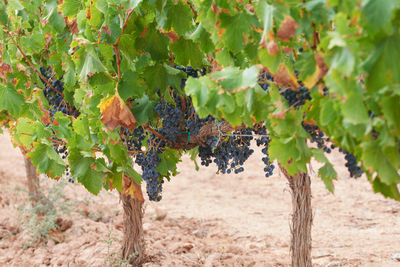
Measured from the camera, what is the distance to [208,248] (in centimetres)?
539

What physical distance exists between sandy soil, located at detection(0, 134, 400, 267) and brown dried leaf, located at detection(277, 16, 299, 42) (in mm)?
1921

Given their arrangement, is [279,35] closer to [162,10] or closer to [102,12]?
[162,10]

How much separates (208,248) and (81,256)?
1.50m

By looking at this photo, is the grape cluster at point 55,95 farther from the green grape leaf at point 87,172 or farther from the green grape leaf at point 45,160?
the green grape leaf at point 87,172

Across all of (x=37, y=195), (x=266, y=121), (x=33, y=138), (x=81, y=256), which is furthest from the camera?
(x=37, y=195)

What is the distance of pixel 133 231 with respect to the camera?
4.44 m

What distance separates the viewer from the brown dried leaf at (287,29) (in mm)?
1435

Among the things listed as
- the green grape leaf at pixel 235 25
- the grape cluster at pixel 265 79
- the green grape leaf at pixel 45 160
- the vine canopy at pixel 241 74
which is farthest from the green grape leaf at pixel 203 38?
the green grape leaf at pixel 45 160

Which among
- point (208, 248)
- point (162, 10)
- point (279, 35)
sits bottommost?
point (208, 248)

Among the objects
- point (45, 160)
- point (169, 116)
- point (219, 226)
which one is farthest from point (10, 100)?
point (219, 226)

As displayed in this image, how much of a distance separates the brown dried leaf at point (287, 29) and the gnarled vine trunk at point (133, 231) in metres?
3.07

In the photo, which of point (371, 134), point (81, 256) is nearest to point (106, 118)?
point (371, 134)

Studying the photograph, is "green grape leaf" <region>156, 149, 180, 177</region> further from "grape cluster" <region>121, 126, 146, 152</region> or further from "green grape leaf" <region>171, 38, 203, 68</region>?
"green grape leaf" <region>171, 38, 203, 68</region>

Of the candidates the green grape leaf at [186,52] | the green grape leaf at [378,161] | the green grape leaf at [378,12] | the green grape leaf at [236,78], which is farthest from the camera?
the green grape leaf at [186,52]
